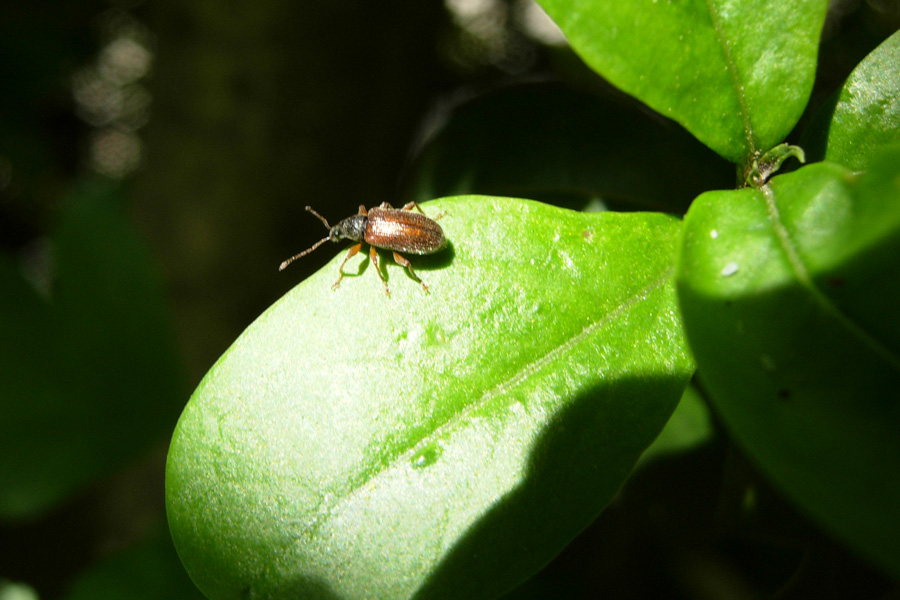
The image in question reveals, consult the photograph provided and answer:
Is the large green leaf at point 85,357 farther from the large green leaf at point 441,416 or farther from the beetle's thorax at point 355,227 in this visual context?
the large green leaf at point 441,416

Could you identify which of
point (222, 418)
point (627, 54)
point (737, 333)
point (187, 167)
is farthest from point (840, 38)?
point (187, 167)

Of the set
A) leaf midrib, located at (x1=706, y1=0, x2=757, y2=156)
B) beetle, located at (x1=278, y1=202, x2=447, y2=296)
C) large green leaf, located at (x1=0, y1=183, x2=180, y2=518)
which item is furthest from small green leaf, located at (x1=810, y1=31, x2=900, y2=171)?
large green leaf, located at (x1=0, y1=183, x2=180, y2=518)

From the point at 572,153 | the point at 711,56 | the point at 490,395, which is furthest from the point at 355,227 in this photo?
the point at 711,56

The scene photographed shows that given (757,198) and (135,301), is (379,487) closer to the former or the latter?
(757,198)

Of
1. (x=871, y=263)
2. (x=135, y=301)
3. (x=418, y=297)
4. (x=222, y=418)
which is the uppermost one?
(x=871, y=263)

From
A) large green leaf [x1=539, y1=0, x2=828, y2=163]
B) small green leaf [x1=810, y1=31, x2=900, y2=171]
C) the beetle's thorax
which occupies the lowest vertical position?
the beetle's thorax

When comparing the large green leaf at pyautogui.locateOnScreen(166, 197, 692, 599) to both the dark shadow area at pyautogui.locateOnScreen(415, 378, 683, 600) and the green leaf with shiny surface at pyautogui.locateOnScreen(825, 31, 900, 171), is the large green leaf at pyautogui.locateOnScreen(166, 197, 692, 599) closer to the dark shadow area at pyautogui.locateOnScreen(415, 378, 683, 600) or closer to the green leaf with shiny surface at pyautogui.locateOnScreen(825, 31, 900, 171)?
the dark shadow area at pyautogui.locateOnScreen(415, 378, 683, 600)

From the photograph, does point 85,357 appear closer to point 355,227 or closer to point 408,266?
point 355,227
